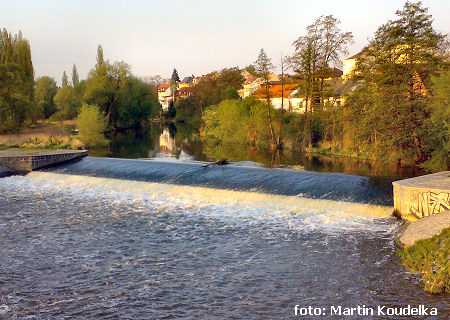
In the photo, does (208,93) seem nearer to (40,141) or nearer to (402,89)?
(40,141)

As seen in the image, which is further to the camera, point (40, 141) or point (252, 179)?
point (40, 141)

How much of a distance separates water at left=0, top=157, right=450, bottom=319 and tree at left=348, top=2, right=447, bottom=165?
6.79 metres

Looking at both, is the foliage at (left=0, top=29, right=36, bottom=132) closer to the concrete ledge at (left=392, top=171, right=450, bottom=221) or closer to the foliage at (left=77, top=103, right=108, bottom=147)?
the foliage at (left=77, top=103, right=108, bottom=147)

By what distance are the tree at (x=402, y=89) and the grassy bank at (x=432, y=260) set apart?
13.5 m

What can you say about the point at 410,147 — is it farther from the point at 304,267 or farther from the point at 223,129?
the point at 223,129

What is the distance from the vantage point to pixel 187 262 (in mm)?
10625

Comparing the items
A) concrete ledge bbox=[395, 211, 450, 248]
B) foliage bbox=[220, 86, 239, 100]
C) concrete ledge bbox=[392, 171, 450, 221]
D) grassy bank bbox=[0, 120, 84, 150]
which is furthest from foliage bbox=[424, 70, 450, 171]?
foliage bbox=[220, 86, 239, 100]

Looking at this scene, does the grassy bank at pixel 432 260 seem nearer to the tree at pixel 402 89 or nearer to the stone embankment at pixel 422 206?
the stone embankment at pixel 422 206

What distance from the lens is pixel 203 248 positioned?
38.1ft

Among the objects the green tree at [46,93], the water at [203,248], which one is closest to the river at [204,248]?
the water at [203,248]

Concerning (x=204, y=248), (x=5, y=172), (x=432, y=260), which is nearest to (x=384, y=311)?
(x=432, y=260)

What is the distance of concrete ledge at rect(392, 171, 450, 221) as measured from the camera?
12391 mm

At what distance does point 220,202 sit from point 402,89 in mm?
13223

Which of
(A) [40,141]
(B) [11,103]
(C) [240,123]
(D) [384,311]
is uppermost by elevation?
(B) [11,103]
